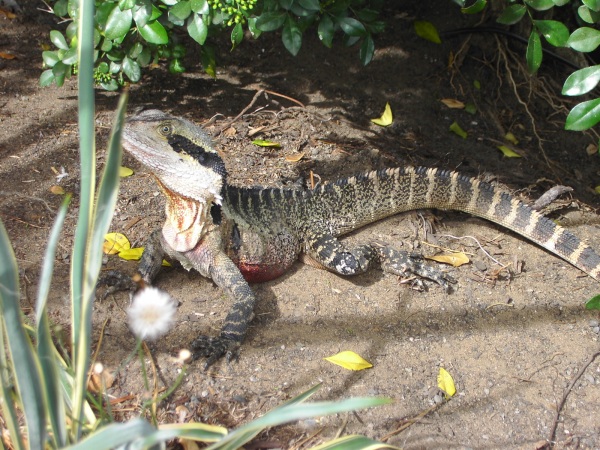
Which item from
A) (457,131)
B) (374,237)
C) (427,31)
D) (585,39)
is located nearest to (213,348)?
(374,237)

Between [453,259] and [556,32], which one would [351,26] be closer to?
[556,32]

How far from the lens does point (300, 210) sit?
4035mm

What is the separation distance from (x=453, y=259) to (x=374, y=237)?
23.5 inches

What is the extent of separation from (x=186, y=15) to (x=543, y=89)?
3.83 m

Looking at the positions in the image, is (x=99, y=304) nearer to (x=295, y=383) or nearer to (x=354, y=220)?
(x=295, y=383)

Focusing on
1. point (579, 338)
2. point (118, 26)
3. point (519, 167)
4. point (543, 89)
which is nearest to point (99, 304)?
point (118, 26)

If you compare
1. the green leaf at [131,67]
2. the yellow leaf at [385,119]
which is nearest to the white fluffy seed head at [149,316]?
the green leaf at [131,67]

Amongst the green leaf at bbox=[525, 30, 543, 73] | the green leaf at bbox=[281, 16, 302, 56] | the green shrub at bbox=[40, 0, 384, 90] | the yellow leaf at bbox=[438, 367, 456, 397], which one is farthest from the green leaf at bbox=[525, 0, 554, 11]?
the yellow leaf at bbox=[438, 367, 456, 397]

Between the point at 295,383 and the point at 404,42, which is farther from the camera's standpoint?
the point at 404,42

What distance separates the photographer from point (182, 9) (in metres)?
3.53

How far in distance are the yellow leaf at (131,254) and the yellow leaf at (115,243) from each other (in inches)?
1.1

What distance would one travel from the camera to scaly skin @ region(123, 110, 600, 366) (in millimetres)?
3227

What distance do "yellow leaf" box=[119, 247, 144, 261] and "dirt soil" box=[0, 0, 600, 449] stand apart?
0.13 ft

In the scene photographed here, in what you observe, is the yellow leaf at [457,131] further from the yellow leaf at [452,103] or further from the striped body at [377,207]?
the striped body at [377,207]
